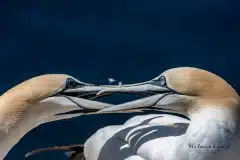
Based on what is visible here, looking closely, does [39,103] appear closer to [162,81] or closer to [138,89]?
[138,89]

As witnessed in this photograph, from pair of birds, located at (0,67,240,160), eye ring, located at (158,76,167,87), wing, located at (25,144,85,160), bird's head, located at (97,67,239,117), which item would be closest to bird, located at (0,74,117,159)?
pair of birds, located at (0,67,240,160)

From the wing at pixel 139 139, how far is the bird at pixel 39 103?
0.40m

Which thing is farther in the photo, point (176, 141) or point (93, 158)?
point (93, 158)

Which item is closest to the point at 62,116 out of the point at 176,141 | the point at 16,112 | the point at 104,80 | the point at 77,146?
the point at 16,112

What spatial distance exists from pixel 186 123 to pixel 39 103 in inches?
39.1

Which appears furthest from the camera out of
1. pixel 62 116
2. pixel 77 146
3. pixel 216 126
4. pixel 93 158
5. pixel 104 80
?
pixel 104 80

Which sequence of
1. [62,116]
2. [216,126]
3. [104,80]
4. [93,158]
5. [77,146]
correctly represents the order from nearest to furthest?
[216,126]
[62,116]
[93,158]
[77,146]
[104,80]

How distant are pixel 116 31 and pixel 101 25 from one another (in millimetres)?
127

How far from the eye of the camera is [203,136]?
533 centimetres

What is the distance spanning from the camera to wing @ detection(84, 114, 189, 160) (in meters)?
5.71

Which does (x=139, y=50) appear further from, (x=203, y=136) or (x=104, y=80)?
(x=203, y=136)

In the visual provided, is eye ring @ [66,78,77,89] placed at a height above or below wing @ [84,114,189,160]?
above

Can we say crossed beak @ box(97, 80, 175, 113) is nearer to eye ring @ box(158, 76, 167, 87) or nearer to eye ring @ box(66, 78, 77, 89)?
eye ring @ box(158, 76, 167, 87)

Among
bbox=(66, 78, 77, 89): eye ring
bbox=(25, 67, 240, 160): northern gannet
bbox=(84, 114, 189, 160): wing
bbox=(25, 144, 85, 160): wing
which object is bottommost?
bbox=(25, 144, 85, 160): wing
